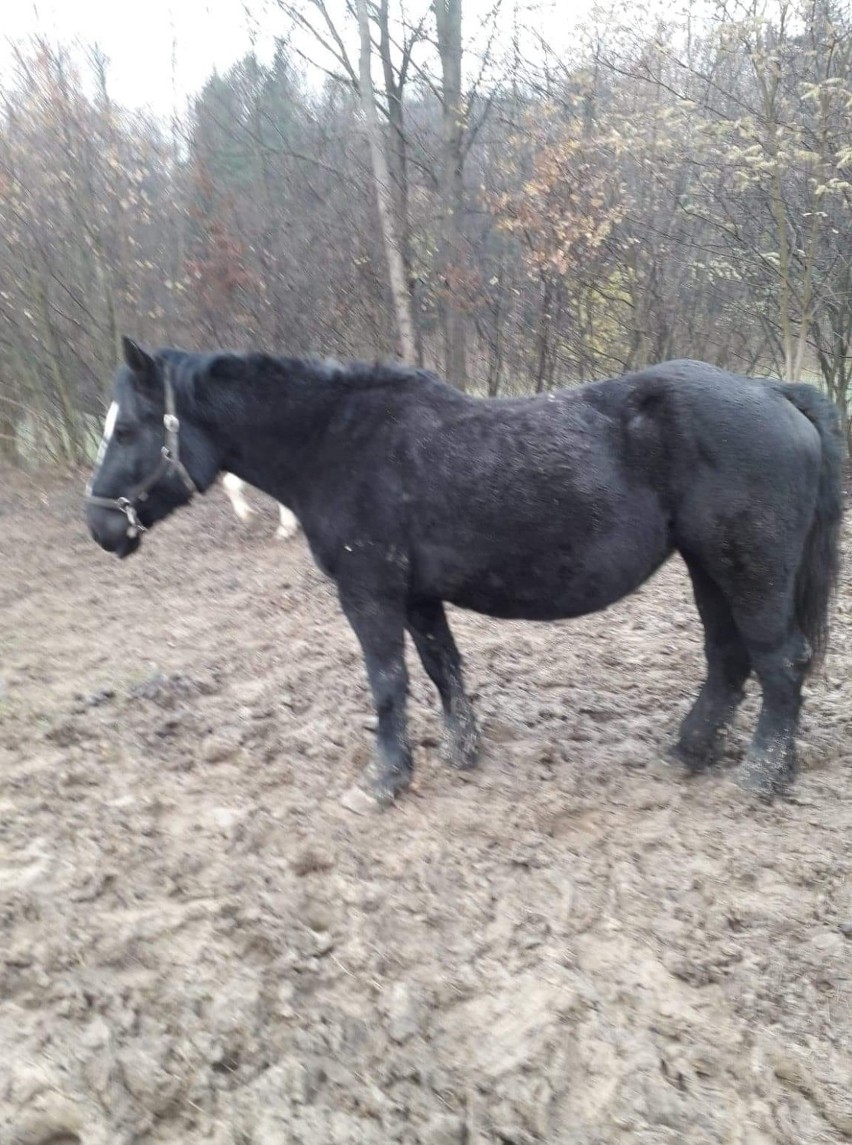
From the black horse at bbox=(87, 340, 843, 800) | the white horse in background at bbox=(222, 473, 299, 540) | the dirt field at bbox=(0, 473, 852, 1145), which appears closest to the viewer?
the dirt field at bbox=(0, 473, 852, 1145)

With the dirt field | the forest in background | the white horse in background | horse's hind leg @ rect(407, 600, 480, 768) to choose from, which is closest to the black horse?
horse's hind leg @ rect(407, 600, 480, 768)

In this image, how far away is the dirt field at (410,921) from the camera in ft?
7.57

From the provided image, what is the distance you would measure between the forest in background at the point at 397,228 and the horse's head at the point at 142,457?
824 cm

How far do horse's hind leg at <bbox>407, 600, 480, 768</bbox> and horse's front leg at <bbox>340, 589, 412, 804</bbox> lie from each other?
1.02ft

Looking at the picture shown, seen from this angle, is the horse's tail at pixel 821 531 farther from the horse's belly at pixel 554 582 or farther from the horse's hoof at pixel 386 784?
the horse's hoof at pixel 386 784

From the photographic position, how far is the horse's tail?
376 centimetres

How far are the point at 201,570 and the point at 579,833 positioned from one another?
539cm

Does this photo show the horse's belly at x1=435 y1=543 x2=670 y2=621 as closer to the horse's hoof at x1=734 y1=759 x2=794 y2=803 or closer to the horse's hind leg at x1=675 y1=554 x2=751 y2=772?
the horse's hind leg at x1=675 y1=554 x2=751 y2=772

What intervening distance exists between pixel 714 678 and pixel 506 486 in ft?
5.06

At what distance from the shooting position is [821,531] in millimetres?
3795

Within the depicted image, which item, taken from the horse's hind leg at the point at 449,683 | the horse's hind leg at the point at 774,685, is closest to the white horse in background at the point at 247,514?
the horse's hind leg at the point at 449,683

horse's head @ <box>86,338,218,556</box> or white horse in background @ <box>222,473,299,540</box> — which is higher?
horse's head @ <box>86,338,218,556</box>

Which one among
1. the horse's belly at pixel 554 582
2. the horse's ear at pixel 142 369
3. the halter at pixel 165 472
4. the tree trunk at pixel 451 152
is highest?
the tree trunk at pixel 451 152

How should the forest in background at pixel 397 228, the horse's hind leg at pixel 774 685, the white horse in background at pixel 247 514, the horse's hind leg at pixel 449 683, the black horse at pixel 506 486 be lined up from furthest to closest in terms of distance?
the forest in background at pixel 397 228 < the white horse in background at pixel 247 514 < the horse's hind leg at pixel 449 683 < the horse's hind leg at pixel 774 685 < the black horse at pixel 506 486
